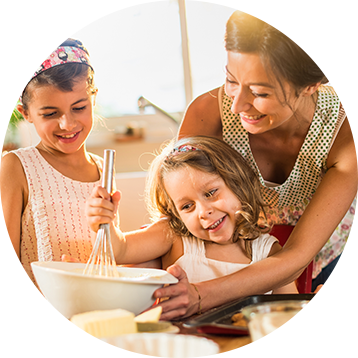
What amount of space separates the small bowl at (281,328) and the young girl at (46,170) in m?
0.84

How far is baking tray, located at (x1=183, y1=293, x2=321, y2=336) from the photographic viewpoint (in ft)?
1.98

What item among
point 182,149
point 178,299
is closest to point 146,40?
point 182,149

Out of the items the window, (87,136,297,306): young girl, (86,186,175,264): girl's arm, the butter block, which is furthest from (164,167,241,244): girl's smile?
the window

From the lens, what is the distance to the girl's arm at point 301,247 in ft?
2.82

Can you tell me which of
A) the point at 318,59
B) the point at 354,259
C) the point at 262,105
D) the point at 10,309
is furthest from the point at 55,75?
the point at 354,259

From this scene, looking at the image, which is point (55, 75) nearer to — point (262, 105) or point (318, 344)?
point (262, 105)

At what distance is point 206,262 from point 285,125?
1.58 ft

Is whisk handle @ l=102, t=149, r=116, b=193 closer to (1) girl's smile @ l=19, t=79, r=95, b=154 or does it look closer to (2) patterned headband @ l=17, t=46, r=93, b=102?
(1) girl's smile @ l=19, t=79, r=95, b=154

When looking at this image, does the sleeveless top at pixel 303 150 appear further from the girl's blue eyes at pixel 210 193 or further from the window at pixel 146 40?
the window at pixel 146 40

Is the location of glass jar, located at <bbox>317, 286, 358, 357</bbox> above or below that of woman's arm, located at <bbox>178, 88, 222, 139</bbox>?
below

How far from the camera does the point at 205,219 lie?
45.1 inches

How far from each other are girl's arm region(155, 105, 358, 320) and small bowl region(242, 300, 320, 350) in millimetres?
270

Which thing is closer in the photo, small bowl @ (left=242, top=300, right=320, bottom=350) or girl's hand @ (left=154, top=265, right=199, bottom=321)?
small bowl @ (left=242, top=300, right=320, bottom=350)

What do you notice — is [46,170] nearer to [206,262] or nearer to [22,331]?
[206,262]
